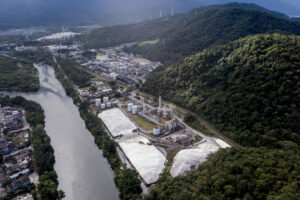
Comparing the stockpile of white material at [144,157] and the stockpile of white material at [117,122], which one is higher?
the stockpile of white material at [117,122]

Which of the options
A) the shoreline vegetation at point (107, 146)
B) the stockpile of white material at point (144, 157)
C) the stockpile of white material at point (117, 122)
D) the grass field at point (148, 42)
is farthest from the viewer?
the grass field at point (148, 42)

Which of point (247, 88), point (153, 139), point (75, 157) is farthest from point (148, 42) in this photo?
point (75, 157)

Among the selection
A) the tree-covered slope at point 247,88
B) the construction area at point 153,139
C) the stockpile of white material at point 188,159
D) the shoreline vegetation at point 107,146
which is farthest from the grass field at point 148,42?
the stockpile of white material at point 188,159

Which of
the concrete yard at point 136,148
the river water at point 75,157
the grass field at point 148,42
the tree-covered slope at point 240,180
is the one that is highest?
the grass field at point 148,42

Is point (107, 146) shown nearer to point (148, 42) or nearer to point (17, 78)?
point (17, 78)

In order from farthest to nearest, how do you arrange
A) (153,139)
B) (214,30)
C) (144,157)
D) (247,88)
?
(214,30)
(247,88)
(153,139)
(144,157)

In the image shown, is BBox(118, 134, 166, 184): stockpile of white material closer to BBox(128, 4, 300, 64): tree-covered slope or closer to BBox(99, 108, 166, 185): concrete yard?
BBox(99, 108, 166, 185): concrete yard

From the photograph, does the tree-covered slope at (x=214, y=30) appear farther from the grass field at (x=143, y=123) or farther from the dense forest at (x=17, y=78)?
the dense forest at (x=17, y=78)

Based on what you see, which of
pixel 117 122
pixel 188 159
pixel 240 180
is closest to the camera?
pixel 240 180
